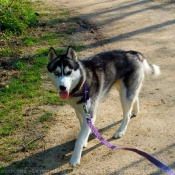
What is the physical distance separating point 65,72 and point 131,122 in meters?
1.69

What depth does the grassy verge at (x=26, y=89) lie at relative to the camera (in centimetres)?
481

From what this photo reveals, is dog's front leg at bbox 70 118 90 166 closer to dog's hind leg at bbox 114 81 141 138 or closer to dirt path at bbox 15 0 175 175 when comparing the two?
dirt path at bbox 15 0 175 175

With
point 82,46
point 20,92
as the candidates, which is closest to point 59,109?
point 20,92

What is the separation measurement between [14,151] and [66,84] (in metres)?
1.30

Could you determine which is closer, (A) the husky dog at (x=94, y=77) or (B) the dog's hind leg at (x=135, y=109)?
(A) the husky dog at (x=94, y=77)

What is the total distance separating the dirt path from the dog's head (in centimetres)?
91

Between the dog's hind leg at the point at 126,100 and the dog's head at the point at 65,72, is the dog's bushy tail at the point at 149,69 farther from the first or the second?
the dog's head at the point at 65,72

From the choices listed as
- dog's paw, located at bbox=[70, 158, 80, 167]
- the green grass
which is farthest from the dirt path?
the green grass

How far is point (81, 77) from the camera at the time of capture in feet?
13.7

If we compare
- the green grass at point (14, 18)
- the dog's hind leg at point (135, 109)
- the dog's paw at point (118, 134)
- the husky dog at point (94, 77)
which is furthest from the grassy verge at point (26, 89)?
the dog's hind leg at point (135, 109)

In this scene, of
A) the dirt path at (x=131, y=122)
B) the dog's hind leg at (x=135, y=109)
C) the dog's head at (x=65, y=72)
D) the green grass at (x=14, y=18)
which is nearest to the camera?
the dog's head at (x=65, y=72)

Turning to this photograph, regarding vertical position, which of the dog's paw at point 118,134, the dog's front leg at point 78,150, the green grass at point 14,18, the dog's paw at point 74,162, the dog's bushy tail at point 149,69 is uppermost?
the green grass at point 14,18

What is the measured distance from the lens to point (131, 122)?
17.0 feet

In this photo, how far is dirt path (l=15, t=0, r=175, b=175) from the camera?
13.7 ft
